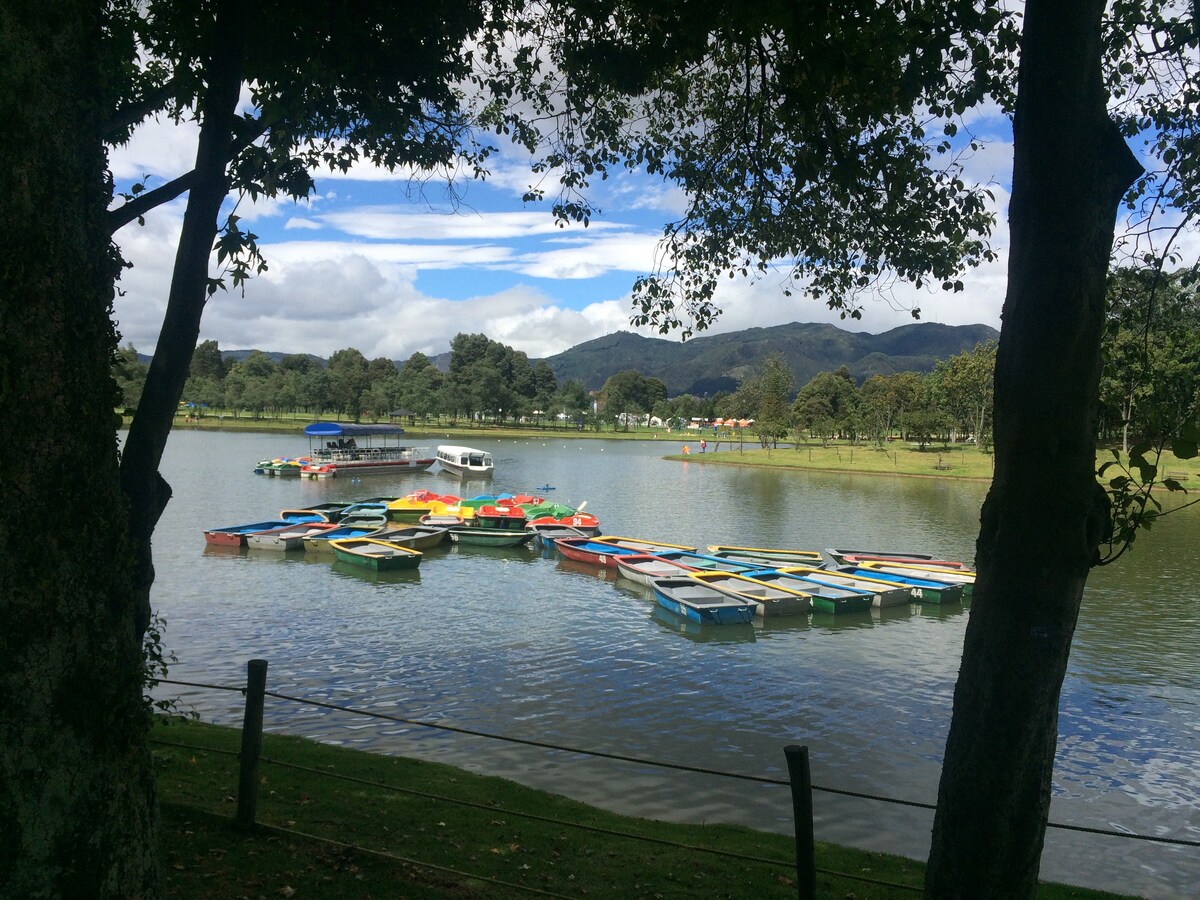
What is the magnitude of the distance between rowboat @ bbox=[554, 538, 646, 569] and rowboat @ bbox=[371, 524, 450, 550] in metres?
4.91

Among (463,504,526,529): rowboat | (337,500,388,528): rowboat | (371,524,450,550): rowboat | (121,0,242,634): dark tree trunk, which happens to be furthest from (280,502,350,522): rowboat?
(121,0,242,634): dark tree trunk

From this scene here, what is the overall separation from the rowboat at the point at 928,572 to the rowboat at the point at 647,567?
273 inches

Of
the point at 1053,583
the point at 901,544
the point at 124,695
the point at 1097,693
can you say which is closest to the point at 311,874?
the point at 124,695

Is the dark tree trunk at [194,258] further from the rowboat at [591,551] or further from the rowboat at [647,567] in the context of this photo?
the rowboat at [591,551]

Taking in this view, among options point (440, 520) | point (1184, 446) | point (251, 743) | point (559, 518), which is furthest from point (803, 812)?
point (440, 520)

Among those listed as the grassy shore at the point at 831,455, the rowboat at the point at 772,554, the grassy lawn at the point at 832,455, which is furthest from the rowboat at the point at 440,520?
the grassy shore at the point at 831,455

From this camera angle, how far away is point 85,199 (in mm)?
4137

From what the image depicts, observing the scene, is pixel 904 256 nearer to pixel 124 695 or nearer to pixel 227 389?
→ pixel 124 695

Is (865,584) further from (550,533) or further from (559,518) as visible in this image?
(559,518)

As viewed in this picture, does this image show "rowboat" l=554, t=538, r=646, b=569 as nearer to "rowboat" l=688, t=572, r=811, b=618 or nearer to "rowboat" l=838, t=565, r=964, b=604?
"rowboat" l=688, t=572, r=811, b=618

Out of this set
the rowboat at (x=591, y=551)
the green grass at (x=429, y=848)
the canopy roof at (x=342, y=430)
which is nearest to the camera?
the green grass at (x=429, y=848)

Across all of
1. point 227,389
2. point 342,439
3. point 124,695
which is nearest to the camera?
point 124,695

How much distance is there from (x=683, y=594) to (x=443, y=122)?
1655cm

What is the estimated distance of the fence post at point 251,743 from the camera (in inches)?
278
